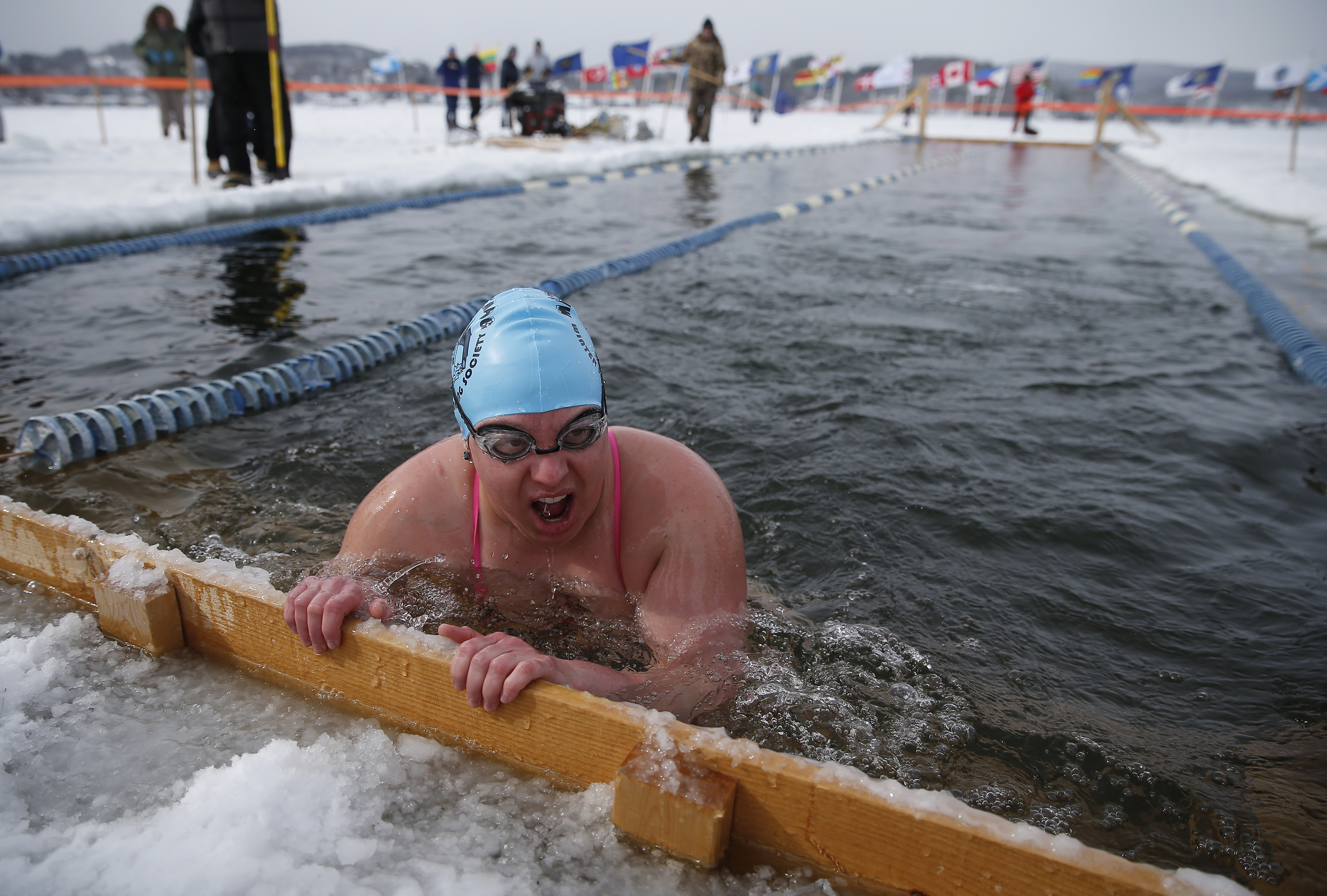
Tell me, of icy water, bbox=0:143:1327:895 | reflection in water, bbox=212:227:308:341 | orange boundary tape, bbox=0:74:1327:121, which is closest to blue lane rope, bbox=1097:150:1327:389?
icy water, bbox=0:143:1327:895

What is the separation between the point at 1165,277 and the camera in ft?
27.3

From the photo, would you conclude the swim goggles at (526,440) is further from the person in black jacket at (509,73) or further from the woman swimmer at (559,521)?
the person in black jacket at (509,73)

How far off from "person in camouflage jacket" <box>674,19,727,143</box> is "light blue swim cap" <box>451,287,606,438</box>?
18424 millimetres

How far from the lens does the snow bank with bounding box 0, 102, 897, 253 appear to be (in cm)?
771

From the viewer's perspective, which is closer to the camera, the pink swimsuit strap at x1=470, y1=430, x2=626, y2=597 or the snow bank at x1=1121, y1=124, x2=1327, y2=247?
the pink swimsuit strap at x1=470, y1=430, x2=626, y2=597

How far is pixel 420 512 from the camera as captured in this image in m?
2.41

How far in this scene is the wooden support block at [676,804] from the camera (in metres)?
1.56

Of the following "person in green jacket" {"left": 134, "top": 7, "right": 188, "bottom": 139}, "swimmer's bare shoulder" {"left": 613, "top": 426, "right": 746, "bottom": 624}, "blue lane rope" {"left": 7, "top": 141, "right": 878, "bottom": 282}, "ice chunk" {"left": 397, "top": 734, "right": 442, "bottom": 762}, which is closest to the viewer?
"ice chunk" {"left": 397, "top": 734, "right": 442, "bottom": 762}

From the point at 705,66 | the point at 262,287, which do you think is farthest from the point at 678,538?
the point at 705,66

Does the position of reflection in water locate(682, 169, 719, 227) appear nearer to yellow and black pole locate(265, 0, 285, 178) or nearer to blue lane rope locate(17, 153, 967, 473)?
blue lane rope locate(17, 153, 967, 473)

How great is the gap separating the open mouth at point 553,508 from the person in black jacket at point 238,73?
28.7ft

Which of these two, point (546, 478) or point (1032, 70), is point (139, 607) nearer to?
point (546, 478)

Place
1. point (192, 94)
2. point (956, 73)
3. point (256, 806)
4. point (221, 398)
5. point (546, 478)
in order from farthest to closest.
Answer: point (956, 73), point (192, 94), point (221, 398), point (546, 478), point (256, 806)

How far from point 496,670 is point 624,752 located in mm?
326
